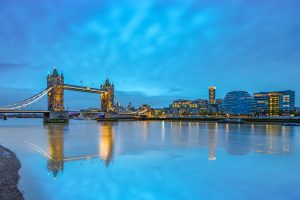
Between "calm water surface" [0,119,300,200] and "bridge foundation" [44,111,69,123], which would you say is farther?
"bridge foundation" [44,111,69,123]

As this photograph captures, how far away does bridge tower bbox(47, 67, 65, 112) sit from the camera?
8062 centimetres

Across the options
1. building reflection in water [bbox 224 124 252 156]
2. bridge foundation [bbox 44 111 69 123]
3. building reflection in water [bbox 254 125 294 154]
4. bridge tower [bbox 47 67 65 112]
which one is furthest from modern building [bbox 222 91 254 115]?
building reflection in water [bbox 254 125 294 154]

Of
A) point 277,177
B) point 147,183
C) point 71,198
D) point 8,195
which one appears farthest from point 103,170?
point 277,177

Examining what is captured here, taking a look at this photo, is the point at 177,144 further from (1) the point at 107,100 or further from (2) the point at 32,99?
(1) the point at 107,100

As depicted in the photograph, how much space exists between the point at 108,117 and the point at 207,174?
98522 millimetres

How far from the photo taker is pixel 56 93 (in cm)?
8262

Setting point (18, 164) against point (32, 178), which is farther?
point (18, 164)

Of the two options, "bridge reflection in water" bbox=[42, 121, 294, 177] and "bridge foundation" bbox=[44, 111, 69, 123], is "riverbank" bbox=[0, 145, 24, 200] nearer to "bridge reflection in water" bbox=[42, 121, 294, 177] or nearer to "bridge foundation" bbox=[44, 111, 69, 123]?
"bridge reflection in water" bbox=[42, 121, 294, 177]

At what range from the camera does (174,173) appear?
12.2 m

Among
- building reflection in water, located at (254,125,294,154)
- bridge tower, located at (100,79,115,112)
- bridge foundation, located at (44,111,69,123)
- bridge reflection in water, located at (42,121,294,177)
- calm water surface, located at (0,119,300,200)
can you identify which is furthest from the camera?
bridge tower, located at (100,79,115,112)

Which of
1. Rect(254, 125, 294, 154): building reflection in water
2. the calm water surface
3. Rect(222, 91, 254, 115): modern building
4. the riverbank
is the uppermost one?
Rect(222, 91, 254, 115): modern building

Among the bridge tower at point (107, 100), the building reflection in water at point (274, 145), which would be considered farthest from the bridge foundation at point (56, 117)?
the building reflection in water at point (274, 145)

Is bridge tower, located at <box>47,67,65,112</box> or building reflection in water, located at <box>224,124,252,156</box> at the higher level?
bridge tower, located at <box>47,67,65,112</box>

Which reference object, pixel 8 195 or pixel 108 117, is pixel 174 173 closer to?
pixel 8 195
